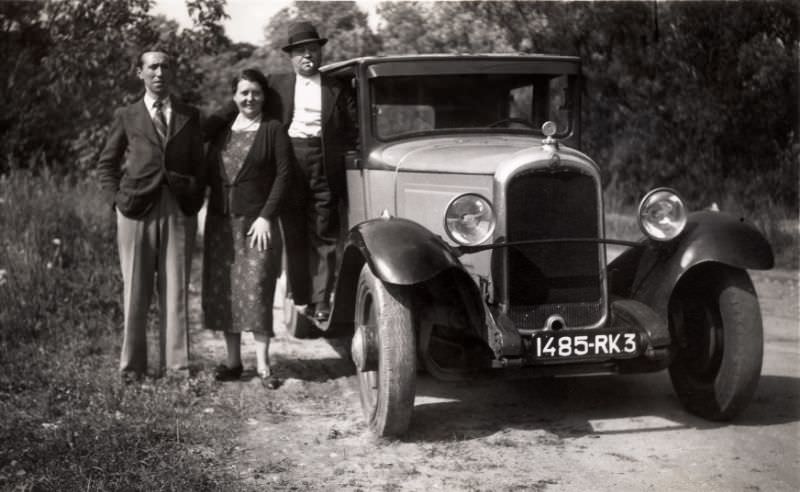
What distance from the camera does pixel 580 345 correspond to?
13.0ft

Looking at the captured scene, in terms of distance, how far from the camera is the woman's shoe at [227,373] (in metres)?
5.30

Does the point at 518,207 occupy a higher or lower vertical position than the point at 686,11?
lower

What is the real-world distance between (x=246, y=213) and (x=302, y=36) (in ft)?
3.73

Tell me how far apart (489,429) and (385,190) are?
143 cm

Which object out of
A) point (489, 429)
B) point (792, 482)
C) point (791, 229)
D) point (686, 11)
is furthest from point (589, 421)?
point (686, 11)

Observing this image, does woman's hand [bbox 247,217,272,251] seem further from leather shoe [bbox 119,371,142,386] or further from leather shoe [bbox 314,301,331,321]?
leather shoe [bbox 119,371,142,386]

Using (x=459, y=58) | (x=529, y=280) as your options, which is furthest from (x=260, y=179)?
(x=529, y=280)

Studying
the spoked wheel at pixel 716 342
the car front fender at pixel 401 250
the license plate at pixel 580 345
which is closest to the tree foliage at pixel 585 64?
the car front fender at pixel 401 250

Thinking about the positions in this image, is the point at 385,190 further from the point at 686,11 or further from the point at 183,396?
the point at 686,11

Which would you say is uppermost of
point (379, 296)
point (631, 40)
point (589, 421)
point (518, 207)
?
point (631, 40)

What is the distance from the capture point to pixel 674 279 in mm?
4332

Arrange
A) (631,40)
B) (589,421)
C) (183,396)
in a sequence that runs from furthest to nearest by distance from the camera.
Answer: (631,40)
(183,396)
(589,421)

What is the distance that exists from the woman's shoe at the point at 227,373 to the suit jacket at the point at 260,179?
0.95m

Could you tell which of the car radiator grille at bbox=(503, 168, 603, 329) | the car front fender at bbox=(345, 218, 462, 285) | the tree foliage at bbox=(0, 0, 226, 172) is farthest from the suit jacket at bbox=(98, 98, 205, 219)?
the tree foliage at bbox=(0, 0, 226, 172)
